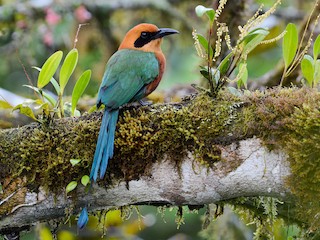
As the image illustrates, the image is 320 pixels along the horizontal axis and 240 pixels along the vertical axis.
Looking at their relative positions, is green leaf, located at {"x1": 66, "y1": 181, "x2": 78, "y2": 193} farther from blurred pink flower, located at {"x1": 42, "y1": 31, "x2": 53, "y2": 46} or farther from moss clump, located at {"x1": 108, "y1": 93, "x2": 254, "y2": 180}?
blurred pink flower, located at {"x1": 42, "y1": 31, "x2": 53, "y2": 46}

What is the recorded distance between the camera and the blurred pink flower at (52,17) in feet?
20.3

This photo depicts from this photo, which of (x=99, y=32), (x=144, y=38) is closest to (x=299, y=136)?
(x=144, y=38)

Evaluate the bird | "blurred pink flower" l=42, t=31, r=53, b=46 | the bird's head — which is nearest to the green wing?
the bird

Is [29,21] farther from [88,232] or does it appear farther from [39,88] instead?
[39,88]

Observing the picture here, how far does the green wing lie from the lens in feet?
10.3

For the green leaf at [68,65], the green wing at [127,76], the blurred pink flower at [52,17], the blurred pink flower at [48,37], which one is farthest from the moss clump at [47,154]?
the blurred pink flower at [48,37]

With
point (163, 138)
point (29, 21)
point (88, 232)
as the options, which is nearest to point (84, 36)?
point (29, 21)

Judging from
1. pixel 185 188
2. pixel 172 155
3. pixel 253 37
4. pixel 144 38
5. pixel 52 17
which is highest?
pixel 52 17

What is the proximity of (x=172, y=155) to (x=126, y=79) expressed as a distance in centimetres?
75

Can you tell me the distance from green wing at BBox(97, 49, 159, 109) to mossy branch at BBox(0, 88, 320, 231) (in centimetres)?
24

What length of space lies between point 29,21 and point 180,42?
171 centimetres

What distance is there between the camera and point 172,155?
2.74 m

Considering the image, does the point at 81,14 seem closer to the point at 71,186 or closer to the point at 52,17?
the point at 52,17

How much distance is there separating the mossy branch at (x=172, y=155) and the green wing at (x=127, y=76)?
0.80 feet
